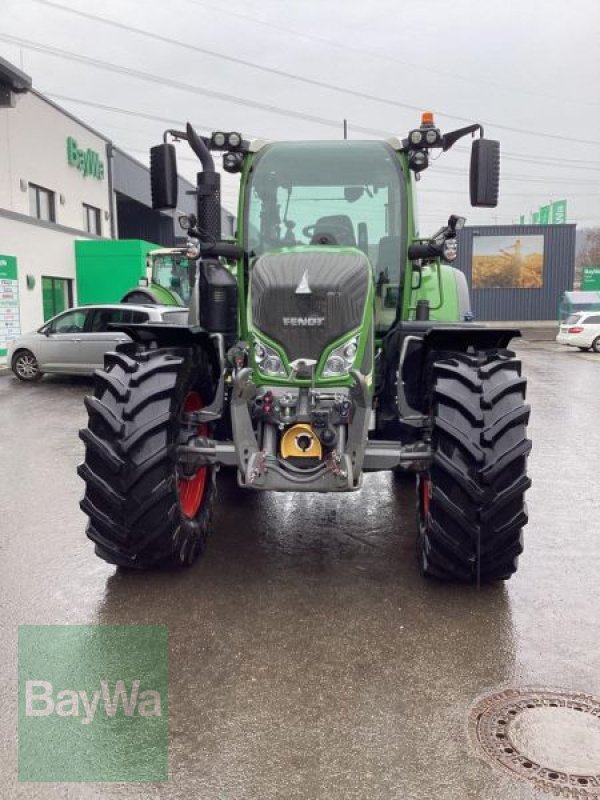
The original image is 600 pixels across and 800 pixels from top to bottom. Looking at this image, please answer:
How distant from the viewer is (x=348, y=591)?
416 cm

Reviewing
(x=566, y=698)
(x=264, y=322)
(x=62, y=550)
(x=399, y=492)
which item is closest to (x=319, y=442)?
(x=264, y=322)

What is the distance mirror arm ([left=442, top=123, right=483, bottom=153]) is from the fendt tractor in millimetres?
13

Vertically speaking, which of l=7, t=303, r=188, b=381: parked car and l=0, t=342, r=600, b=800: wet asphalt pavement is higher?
l=7, t=303, r=188, b=381: parked car

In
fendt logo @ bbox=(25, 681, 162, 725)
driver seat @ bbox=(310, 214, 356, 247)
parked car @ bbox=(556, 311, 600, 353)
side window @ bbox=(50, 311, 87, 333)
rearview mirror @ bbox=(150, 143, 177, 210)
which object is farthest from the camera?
parked car @ bbox=(556, 311, 600, 353)

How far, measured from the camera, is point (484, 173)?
4.76m

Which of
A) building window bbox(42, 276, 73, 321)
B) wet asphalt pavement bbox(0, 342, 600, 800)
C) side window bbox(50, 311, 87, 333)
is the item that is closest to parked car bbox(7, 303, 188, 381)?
side window bbox(50, 311, 87, 333)

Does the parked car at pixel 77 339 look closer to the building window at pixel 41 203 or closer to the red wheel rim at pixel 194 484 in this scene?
the red wheel rim at pixel 194 484

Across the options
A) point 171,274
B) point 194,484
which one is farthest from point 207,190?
point 171,274

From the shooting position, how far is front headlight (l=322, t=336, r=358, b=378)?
4.11m

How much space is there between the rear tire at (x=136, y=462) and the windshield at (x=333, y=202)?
1.33 m

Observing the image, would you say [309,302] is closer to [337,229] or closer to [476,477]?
[337,229]

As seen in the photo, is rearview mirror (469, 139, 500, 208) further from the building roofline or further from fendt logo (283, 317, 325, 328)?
the building roofline

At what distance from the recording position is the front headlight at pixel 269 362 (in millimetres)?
4148

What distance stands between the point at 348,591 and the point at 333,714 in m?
1.23
